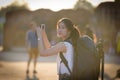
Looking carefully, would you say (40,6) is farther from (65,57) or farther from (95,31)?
(65,57)

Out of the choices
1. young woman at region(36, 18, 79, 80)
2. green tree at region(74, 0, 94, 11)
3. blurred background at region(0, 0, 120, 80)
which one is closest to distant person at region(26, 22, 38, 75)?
blurred background at region(0, 0, 120, 80)

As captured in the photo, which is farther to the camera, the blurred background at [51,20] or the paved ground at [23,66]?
the paved ground at [23,66]

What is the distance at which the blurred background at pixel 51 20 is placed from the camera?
298 cm

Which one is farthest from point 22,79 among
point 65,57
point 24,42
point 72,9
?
point 65,57

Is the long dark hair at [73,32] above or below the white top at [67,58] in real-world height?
above

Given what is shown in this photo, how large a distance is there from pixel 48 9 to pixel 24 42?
39 centimetres

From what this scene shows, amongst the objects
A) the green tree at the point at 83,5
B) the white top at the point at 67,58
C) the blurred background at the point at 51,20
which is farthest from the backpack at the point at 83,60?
the green tree at the point at 83,5

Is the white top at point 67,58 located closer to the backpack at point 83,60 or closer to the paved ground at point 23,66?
the backpack at point 83,60

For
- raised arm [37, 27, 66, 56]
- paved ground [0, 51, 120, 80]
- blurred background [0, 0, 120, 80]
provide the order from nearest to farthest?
raised arm [37, 27, 66, 56] → blurred background [0, 0, 120, 80] → paved ground [0, 51, 120, 80]

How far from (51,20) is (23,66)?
1.74 feet

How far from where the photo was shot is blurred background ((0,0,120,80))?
117 inches

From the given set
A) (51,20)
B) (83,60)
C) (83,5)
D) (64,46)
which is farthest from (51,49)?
(83,5)

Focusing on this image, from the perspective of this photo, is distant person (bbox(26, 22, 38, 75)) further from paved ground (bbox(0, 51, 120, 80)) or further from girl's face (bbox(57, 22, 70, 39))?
girl's face (bbox(57, 22, 70, 39))

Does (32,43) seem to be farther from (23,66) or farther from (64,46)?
(64,46)
